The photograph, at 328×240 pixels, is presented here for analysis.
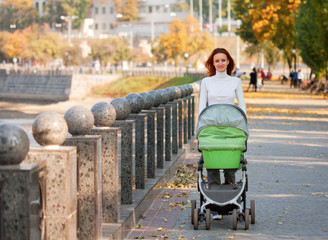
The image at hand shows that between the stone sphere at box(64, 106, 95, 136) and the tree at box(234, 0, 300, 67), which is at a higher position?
the tree at box(234, 0, 300, 67)

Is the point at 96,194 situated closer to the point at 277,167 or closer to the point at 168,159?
the point at 168,159

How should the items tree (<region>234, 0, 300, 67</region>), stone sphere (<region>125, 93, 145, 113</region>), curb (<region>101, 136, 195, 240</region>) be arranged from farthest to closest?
tree (<region>234, 0, 300, 67</region>)
stone sphere (<region>125, 93, 145, 113</region>)
curb (<region>101, 136, 195, 240</region>)

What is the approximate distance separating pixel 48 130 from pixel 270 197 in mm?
5213

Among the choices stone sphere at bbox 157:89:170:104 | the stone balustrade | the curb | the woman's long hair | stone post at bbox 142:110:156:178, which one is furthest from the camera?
stone sphere at bbox 157:89:170:104

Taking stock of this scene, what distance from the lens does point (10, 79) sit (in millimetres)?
116688

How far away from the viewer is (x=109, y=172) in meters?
7.06

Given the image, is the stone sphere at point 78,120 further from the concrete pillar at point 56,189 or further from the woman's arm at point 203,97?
the woman's arm at point 203,97

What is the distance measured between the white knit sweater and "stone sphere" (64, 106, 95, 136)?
2.43 m

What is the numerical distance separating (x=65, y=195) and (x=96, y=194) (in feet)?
2.97

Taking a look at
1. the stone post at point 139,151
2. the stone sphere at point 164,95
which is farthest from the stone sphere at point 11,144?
the stone sphere at point 164,95

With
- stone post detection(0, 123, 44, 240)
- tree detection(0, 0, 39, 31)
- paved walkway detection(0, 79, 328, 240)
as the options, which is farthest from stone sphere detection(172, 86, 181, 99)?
tree detection(0, 0, 39, 31)

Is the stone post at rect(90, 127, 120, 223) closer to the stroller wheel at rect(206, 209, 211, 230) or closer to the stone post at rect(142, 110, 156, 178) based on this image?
the stroller wheel at rect(206, 209, 211, 230)

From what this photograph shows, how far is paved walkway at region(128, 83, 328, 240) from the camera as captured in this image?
7695 mm

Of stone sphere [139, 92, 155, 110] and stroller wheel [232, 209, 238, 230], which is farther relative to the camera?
stone sphere [139, 92, 155, 110]
